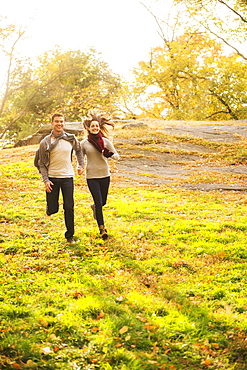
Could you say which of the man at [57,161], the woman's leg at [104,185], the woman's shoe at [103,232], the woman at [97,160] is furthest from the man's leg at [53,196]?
the woman's shoe at [103,232]

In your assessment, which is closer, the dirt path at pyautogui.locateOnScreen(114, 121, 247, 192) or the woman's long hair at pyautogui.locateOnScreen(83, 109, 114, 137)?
the woman's long hair at pyautogui.locateOnScreen(83, 109, 114, 137)

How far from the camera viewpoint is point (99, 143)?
24.0 feet

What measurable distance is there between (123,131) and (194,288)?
61.5ft

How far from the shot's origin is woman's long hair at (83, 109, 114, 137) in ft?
24.6

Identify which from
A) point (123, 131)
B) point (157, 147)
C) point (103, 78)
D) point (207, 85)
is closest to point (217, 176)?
point (157, 147)

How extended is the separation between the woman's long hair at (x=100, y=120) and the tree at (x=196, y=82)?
922 inches

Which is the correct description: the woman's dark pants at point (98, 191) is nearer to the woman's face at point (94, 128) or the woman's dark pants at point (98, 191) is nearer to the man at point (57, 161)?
the man at point (57, 161)

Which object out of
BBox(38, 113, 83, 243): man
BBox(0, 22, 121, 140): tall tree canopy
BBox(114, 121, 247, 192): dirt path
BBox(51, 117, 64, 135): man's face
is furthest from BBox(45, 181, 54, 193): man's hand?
BBox(0, 22, 121, 140): tall tree canopy

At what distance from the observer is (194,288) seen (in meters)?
5.55

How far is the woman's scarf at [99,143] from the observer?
729 centimetres

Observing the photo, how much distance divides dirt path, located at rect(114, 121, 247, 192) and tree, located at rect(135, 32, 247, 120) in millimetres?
6712

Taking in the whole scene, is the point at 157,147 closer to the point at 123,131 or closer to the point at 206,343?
the point at 123,131

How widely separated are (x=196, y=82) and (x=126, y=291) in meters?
27.6

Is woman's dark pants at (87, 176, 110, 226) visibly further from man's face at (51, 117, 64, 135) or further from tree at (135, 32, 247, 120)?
tree at (135, 32, 247, 120)
